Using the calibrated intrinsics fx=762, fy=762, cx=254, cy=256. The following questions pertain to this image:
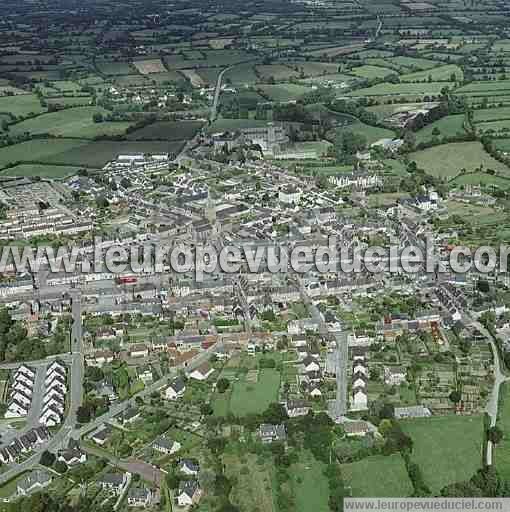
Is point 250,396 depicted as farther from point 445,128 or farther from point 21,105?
point 21,105

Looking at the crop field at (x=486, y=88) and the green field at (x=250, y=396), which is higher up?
the crop field at (x=486, y=88)

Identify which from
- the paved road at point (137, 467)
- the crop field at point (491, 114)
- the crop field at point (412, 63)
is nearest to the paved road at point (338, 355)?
the paved road at point (137, 467)

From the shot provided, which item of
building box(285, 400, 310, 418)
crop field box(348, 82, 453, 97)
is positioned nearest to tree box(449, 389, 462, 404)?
building box(285, 400, 310, 418)

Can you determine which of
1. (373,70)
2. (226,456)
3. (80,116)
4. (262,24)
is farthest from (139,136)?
(262,24)

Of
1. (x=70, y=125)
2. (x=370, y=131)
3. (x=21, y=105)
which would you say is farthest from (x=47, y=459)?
(x=21, y=105)

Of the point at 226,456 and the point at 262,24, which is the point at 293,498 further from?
the point at 262,24

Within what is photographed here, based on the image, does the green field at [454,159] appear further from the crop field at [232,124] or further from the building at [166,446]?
the building at [166,446]
